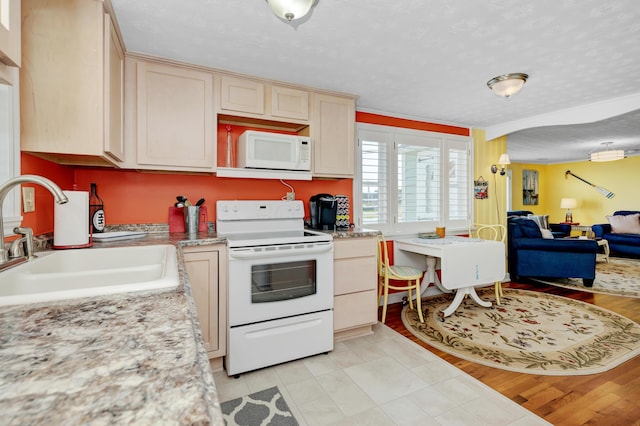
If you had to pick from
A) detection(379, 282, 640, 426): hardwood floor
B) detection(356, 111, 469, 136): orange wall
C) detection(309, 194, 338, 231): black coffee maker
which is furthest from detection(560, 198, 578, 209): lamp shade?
detection(309, 194, 338, 231): black coffee maker

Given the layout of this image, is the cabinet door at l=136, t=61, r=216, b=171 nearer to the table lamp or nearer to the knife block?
the knife block

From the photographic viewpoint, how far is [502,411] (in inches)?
70.4

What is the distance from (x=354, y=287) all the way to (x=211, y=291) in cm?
117

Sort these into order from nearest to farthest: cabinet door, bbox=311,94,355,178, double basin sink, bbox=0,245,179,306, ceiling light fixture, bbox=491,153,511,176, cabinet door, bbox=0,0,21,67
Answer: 1. cabinet door, bbox=0,0,21,67
2. double basin sink, bbox=0,245,179,306
3. cabinet door, bbox=311,94,355,178
4. ceiling light fixture, bbox=491,153,511,176

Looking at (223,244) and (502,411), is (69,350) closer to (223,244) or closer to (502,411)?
(223,244)

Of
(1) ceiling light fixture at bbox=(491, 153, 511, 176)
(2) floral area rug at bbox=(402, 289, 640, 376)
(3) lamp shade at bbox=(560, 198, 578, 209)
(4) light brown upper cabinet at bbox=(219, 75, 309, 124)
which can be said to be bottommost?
(2) floral area rug at bbox=(402, 289, 640, 376)

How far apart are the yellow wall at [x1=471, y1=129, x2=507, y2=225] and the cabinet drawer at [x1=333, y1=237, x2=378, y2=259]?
2.32m

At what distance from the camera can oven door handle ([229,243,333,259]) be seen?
2.12 m

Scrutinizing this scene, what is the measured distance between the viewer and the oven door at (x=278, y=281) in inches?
84.4

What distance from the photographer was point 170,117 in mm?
2320

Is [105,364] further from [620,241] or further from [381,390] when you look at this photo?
[620,241]

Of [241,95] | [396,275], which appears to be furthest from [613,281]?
[241,95]

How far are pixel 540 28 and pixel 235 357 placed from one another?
286 cm

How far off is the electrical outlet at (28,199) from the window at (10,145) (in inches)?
3.2
